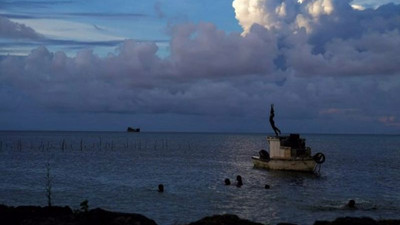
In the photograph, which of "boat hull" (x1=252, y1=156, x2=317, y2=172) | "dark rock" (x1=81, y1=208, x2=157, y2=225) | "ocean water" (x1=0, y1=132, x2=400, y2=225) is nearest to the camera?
"dark rock" (x1=81, y1=208, x2=157, y2=225)

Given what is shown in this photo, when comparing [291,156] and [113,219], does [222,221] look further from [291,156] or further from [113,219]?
[291,156]

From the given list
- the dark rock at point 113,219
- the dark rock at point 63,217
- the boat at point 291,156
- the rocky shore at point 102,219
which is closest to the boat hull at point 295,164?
the boat at point 291,156

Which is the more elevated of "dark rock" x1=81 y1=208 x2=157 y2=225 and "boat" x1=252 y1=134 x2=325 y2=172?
"boat" x1=252 y1=134 x2=325 y2=172

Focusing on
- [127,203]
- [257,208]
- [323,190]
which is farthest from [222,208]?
[323,190]

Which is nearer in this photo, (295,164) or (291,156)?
(295,164)

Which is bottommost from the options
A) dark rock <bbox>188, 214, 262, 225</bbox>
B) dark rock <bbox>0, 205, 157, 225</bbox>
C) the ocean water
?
the ocean water

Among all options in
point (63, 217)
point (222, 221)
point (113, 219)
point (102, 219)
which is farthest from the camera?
point (102, 219)

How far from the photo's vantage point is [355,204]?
35938mm

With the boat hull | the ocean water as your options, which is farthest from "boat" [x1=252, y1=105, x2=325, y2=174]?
the ocean water

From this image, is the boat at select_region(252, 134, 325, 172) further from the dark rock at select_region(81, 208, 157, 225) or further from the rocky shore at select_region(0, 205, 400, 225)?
the dark rock at select_region(81, 208, 157, 225)

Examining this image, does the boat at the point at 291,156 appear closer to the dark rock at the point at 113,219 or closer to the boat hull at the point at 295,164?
the boat hull at the point at 295,164

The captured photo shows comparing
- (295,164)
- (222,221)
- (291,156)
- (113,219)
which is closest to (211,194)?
(295,164)

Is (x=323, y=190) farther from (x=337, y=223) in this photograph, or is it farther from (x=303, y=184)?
(x=337, y=223)

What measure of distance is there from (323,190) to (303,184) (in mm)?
4028
